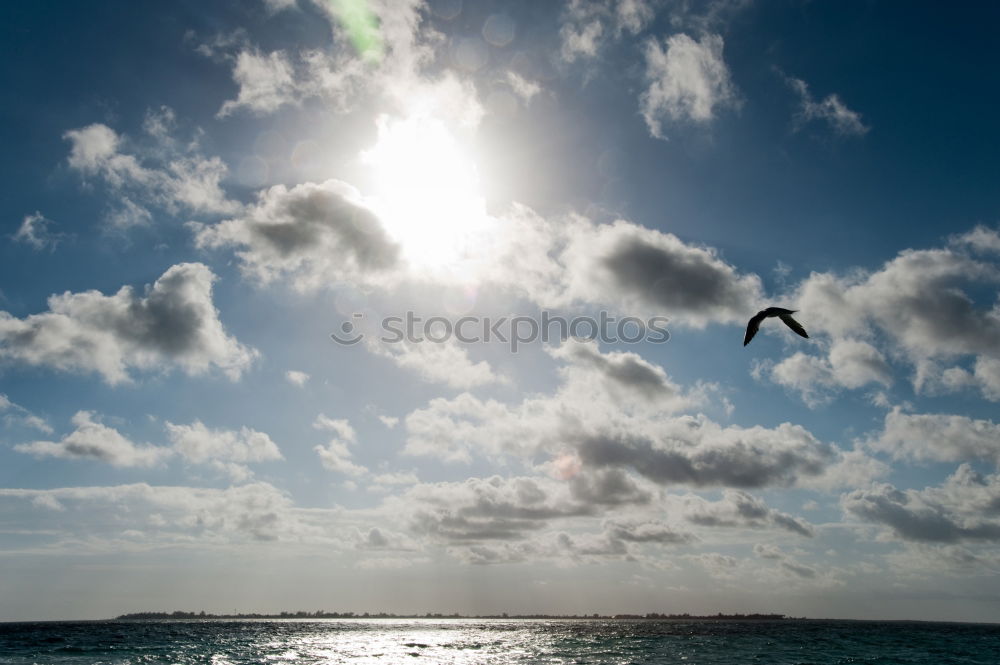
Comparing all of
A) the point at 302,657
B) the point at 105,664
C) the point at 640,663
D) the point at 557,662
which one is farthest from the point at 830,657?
the point at 105,664

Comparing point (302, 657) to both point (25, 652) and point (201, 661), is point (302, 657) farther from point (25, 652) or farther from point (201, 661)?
point (25, 652)

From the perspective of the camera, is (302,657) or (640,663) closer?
(640,663)

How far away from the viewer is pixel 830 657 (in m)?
76.9

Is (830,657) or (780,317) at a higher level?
(780,317)

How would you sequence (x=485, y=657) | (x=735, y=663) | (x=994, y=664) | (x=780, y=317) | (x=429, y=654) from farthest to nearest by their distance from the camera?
1. (x=429, y=654)
2. (x=485, y=657)
3. (x=994, y=664)
4. (x=735, y=663)
5. (x=780, y=317)

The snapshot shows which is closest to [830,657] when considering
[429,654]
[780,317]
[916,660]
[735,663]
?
[916,660]

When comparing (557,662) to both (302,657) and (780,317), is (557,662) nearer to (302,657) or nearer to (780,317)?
(302,657)

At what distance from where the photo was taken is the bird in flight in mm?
24984

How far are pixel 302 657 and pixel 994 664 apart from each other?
78.5 meters

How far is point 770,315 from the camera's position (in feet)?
84.5

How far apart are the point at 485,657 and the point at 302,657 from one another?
21.6 metres

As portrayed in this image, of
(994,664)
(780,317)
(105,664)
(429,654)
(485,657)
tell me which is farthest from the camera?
(429,654)

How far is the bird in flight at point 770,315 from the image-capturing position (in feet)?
82.0

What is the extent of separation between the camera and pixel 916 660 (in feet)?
249
